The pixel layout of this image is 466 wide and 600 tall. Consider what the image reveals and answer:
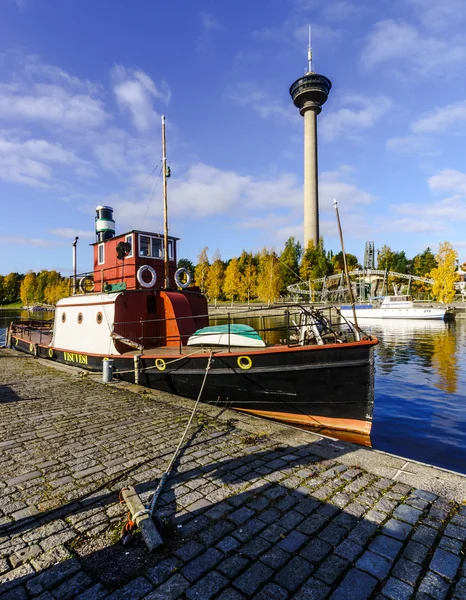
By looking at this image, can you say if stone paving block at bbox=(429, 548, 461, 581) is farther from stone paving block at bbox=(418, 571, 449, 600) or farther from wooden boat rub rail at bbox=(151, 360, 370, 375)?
wooden boat rub rail at bbox=(151, 360, 370, 375)

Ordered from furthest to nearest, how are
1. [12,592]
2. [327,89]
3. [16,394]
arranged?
[327,89] → [16,394] → [12,592]

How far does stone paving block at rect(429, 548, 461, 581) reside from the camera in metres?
3.11

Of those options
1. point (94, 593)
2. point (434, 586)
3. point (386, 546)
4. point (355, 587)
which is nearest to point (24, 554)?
point (94, 593)

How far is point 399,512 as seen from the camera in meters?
4.04

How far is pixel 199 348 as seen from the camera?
10844 millimetres

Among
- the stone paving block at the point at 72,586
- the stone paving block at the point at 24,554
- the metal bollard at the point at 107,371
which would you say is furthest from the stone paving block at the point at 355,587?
the metal bollard at the point at 107,371

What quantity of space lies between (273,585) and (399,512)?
1983 mm

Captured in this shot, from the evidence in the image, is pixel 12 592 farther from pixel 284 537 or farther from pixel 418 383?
pixel 418 383

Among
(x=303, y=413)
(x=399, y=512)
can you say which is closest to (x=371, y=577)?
(x=399, y=512)

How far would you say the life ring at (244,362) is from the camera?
29.5ft

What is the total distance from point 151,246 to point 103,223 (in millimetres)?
4333

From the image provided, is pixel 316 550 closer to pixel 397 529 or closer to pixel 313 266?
pixel 397 529

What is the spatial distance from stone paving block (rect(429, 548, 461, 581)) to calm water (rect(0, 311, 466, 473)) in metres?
5.15

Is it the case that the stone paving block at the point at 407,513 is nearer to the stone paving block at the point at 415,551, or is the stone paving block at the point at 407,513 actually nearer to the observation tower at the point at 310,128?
the stone paving block at the point at 415,551
